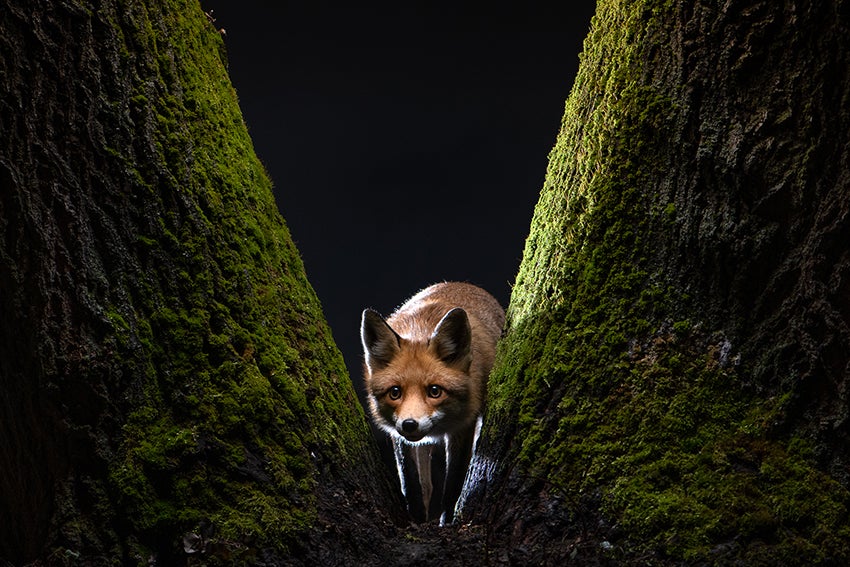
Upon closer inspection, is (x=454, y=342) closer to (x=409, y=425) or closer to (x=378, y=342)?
(x=378, y=342)

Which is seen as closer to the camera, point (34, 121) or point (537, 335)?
point (34, 121)

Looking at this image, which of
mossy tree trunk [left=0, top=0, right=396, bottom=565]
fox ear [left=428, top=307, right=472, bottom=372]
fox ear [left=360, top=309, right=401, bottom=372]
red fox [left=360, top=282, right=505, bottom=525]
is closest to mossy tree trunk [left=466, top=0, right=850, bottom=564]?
mossy tree trunk [left=0, top=0, right=396, bottom=565]

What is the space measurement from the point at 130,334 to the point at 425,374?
2.28 meters

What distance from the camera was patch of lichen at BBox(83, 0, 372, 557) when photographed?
212cm

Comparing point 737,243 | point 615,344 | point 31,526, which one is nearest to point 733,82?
point 737,243

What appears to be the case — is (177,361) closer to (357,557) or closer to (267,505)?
(267,505)

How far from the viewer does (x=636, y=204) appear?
248cm

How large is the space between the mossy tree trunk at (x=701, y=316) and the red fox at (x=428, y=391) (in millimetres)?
1345

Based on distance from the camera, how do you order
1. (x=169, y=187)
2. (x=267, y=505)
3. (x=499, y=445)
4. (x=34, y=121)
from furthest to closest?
1. (x=499, y=445)
2. (x=169, y=187)
3. (x=267, y=505)
4. (x=34, y=121)

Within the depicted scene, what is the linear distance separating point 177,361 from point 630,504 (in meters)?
1.53

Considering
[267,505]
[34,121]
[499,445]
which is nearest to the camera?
[34,121]

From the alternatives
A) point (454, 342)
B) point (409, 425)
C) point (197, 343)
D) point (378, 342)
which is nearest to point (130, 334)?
point (197, 343)

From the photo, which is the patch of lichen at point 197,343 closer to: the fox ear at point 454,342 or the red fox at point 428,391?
the red fox at point 428,391

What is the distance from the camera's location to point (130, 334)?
2174mm
